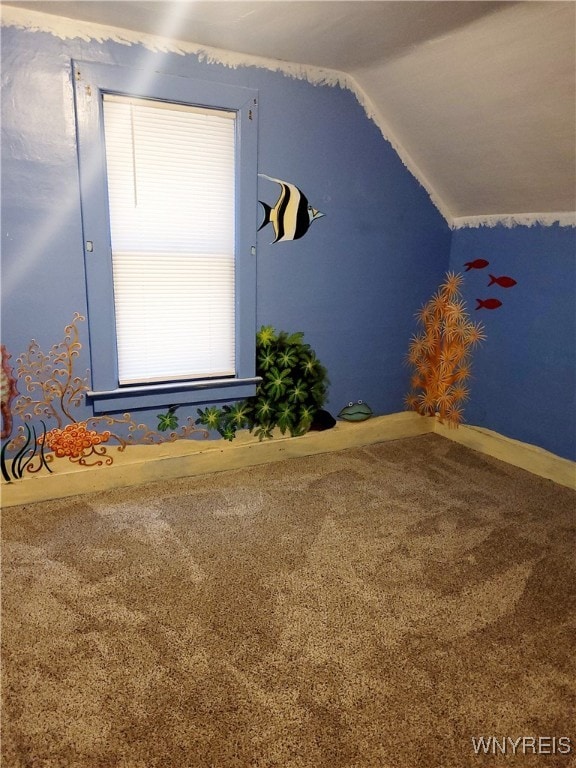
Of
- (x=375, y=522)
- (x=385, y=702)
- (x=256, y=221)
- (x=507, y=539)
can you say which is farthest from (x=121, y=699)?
(x=256, y=221)

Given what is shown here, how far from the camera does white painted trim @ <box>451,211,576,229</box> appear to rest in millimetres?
2705

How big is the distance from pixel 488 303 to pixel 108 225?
2209 mm

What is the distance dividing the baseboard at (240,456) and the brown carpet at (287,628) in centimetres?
9

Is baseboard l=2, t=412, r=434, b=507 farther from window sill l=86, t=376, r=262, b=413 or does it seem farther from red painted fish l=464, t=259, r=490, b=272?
red painted fish l=464, t=259, r=490, b=272

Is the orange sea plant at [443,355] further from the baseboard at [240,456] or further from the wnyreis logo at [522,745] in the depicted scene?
the wnyreis logo at [522,745]

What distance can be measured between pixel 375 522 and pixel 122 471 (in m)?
1.25

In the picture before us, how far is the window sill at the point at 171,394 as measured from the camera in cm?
254

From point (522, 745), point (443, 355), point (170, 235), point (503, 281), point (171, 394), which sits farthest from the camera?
point (443, 355)

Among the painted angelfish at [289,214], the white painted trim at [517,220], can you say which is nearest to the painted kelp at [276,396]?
the painted angelfish at [289,214]

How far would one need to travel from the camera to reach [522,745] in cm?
129

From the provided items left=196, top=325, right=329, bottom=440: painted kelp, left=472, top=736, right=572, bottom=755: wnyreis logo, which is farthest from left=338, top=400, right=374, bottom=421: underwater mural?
left=472, top=736, right=572, bottom=755: wnyreis logo

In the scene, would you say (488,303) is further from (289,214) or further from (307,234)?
(289,214)

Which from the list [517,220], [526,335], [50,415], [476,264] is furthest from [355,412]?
[50,415]

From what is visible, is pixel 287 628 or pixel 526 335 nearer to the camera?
pixel 287 628
